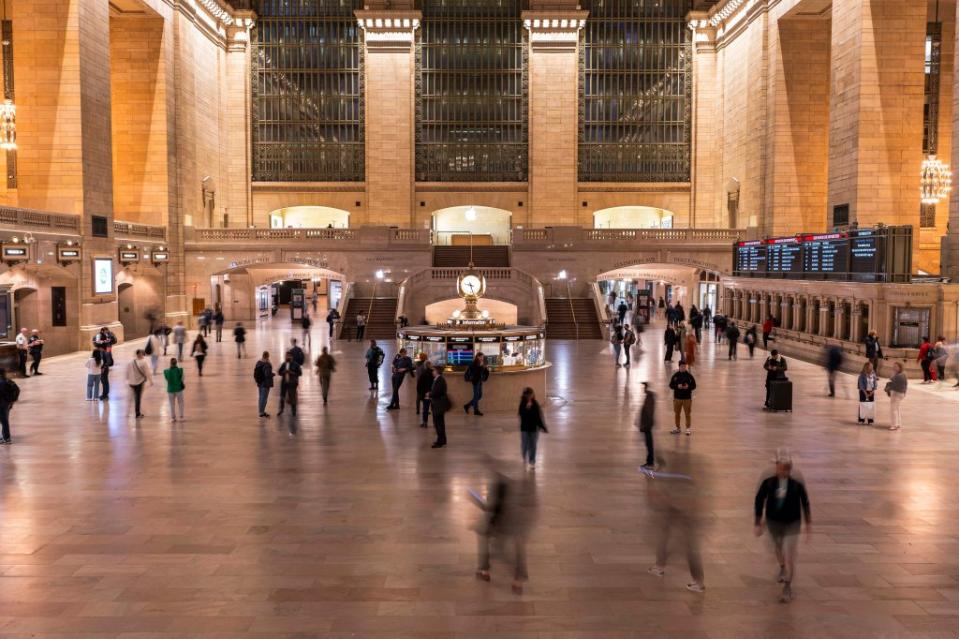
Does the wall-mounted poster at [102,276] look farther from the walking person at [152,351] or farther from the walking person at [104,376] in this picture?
the walking person at [104,376]

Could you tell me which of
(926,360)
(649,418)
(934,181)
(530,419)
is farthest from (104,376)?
(934,181)

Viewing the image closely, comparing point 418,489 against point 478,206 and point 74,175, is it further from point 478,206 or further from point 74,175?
point 478,206

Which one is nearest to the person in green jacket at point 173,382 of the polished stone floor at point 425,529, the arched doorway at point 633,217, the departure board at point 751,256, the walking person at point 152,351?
the polished stone floor at point 425,529

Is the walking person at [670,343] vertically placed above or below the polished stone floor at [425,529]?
above

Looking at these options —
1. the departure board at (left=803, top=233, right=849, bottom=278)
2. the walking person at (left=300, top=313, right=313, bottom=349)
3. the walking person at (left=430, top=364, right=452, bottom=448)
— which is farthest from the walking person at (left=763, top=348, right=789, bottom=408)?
the walking person at (left=300, top=313, right=313, bottom=349)

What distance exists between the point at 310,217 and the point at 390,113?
8875 mm

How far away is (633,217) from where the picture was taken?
48.0 meters

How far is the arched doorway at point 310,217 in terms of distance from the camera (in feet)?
156

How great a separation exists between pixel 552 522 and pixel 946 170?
90.5 feet

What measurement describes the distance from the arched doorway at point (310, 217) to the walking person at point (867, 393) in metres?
36.3

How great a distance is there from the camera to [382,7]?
42.9 metres

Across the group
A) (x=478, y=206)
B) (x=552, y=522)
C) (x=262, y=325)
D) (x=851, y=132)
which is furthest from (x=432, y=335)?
(x=478, y=206)

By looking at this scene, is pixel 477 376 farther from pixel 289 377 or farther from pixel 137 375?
pixel 137 375

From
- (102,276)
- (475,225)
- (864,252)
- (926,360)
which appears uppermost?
(475,225)
